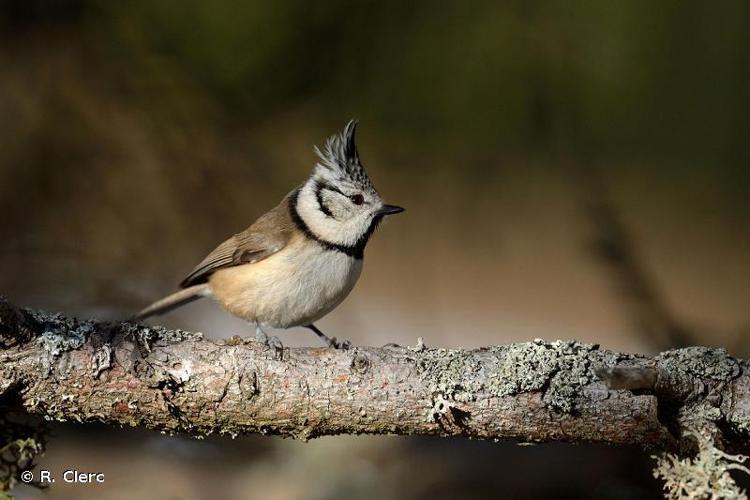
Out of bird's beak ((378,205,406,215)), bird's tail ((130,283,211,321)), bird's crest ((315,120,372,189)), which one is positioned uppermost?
bird's crest ((315,120,372,189))

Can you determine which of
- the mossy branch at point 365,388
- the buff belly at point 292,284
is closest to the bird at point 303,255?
the buff belly at point 292,284

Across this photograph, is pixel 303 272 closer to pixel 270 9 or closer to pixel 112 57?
pixel 270 9

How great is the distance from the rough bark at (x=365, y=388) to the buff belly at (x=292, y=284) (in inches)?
22.5

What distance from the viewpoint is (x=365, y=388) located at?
5.98 feet

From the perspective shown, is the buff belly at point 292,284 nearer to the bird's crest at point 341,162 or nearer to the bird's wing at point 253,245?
the bird's wing at point 253,245

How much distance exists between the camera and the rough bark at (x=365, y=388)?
174cm

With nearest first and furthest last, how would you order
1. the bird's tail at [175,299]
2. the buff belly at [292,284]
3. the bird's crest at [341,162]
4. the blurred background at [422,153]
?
the buff belly at [292,284] < the bird's crest at [341,162] < the bird's tail at [175,299] < the blurred background at [422,153]

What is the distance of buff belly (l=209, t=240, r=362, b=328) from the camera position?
7.98 feet

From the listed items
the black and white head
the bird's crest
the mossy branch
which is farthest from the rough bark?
the bird's crest

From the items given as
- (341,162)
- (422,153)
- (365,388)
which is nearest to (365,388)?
(365,388)

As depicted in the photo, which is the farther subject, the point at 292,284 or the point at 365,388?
the point at 292,284

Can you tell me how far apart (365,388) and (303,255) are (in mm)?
745

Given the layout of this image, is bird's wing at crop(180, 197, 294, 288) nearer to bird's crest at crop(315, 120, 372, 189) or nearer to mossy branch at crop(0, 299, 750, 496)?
bird's crest at crop(315, 120, 372, 189)

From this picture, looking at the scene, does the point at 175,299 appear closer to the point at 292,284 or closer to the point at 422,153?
the point at 292,284
